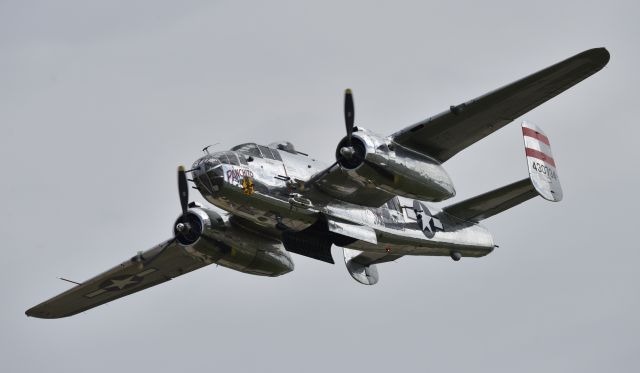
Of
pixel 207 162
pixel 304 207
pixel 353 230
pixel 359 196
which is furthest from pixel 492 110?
pixel 207 162

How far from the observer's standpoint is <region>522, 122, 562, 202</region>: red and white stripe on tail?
35.7 m

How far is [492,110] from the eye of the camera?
33000mm

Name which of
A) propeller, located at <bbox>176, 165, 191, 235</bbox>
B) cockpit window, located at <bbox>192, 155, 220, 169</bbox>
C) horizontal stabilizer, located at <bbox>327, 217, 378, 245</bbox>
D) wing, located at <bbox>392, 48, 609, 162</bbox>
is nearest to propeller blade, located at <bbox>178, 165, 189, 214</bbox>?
propeller, located at <bbox>176, 165, 191, 235</bbox>

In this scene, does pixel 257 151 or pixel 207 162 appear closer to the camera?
pixel 207 162

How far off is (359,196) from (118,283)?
376 inches

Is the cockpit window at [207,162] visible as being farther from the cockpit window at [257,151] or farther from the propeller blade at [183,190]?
the propeller blade at [183,190]

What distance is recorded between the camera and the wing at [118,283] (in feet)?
126

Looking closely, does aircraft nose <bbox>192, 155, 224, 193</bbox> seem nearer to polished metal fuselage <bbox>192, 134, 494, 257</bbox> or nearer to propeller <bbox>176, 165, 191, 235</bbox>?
polished metal fuselage <bbox>192, 134, 494, 257</bbox>

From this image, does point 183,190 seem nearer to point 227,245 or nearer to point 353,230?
point 227,245

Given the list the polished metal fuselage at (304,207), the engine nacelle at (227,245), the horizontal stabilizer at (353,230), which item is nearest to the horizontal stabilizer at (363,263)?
the polished metal fuselage at (304,207)

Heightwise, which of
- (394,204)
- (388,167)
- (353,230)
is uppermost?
(394,204)

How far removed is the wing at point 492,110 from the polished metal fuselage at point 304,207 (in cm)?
65

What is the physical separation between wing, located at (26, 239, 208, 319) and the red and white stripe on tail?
10612mm

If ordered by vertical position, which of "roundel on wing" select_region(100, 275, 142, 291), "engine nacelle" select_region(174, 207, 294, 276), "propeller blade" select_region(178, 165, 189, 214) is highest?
"propeller blade" select_region(178, 165, 189, 214)
